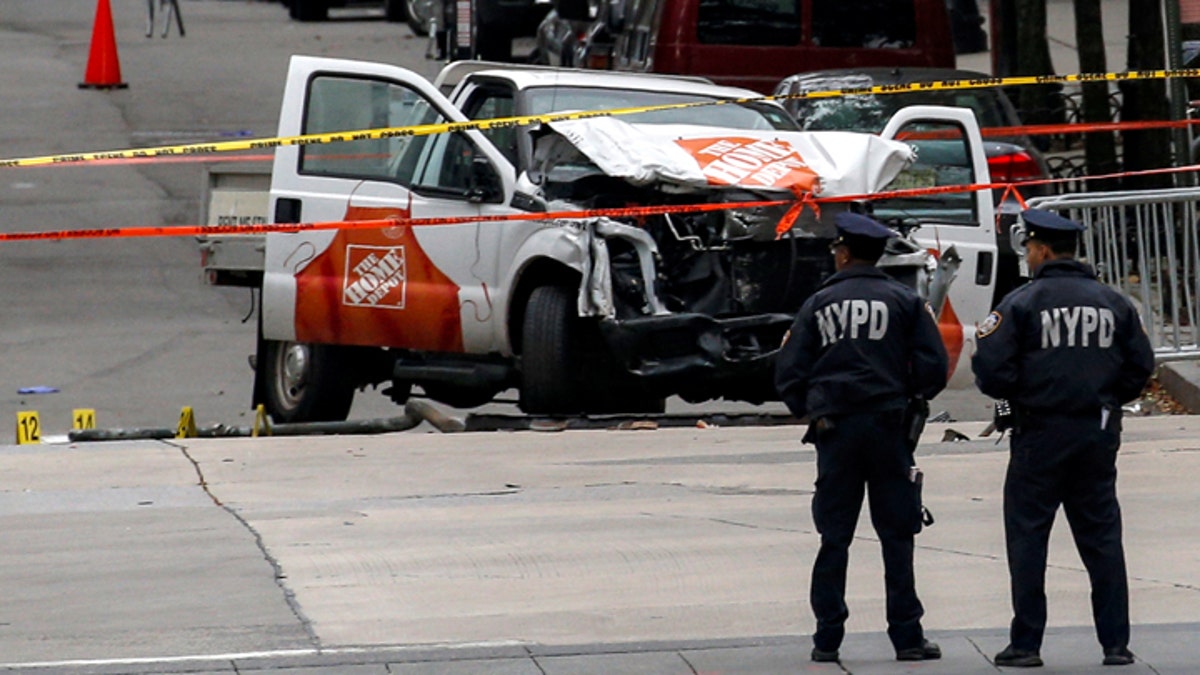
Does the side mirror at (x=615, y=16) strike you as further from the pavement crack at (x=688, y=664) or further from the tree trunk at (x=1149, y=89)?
the pavement crack at (x=688, y=664)

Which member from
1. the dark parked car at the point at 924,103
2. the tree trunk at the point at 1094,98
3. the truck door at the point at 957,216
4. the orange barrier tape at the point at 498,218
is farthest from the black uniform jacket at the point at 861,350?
the tree trunk at the point at 1094,98

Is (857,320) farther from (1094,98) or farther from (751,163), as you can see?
(1094,98)

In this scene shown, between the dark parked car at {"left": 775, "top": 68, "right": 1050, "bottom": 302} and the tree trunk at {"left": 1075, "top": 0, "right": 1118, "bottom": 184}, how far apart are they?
210 cm

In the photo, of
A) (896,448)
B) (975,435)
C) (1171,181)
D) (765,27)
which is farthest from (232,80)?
(896,448)

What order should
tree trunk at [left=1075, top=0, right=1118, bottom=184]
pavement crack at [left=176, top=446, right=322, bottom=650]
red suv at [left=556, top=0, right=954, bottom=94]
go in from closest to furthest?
pavement crack at [left=176, top=446, right=322, bottom=650], red suv at [left=556, top=0, right=954, bottom=94], tree trunk at [left=1075, top=0, right=1118, bottom=184]

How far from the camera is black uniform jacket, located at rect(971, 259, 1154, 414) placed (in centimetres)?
610

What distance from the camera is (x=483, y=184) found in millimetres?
10523

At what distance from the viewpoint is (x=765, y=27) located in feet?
51.9

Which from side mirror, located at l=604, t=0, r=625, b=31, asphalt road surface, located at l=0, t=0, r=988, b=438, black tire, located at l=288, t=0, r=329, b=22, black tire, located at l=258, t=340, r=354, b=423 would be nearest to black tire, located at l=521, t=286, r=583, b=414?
black tire, located at l=258, t=340, r=354, b=423

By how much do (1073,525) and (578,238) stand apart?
4255mm

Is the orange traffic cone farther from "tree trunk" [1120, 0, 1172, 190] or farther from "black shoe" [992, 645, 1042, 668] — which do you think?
"black shoe" [992, 645, 1042, 668]

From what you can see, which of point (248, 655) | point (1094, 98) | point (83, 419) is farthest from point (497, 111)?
point (1094, 98)

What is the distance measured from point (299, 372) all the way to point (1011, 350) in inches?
240

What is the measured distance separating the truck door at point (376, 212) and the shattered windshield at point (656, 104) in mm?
537
